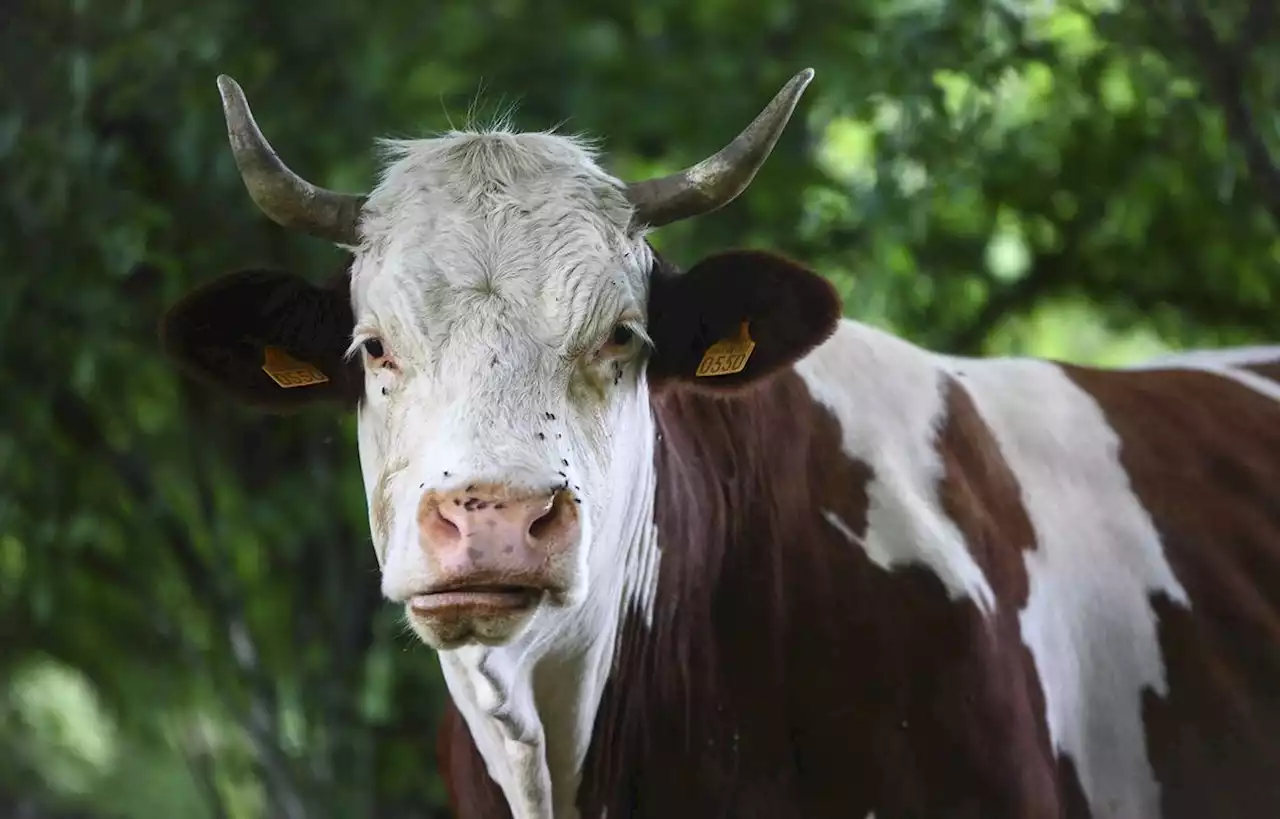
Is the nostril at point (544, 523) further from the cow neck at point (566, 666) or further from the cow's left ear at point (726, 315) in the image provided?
the cow's left ear at point (726, 315)

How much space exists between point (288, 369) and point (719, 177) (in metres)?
0.82

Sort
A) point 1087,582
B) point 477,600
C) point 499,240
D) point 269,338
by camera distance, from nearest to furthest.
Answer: point 477,600, point 499,240, point 269,338, point 1087,582

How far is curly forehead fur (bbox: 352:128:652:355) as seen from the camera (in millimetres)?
2424

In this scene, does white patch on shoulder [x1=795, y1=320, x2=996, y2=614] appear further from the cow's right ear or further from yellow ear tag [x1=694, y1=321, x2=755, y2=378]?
the cow's right ear

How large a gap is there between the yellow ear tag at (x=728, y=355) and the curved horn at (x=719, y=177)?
0.22 metres

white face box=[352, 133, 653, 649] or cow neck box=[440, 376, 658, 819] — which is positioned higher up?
white face box=[352, 133, 653, 649]

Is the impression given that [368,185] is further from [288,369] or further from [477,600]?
[477,600]

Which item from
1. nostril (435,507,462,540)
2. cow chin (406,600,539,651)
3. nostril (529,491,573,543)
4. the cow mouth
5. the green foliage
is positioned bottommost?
the green foliage

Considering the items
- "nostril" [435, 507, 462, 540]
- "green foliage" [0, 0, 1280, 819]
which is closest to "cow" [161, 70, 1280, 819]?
"nostril" [435, 507, 462, 540]

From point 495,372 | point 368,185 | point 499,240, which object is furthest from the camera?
point 368,185

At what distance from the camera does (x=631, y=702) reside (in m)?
2.75

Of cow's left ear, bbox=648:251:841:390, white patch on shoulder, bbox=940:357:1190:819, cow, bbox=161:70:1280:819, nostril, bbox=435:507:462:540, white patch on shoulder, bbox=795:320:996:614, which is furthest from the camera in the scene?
white patch on shoulder, bbox=940:357:1190:819

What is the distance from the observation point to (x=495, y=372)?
7.58 ft

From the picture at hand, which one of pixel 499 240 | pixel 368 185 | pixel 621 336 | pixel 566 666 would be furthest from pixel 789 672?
pixel 368 185
